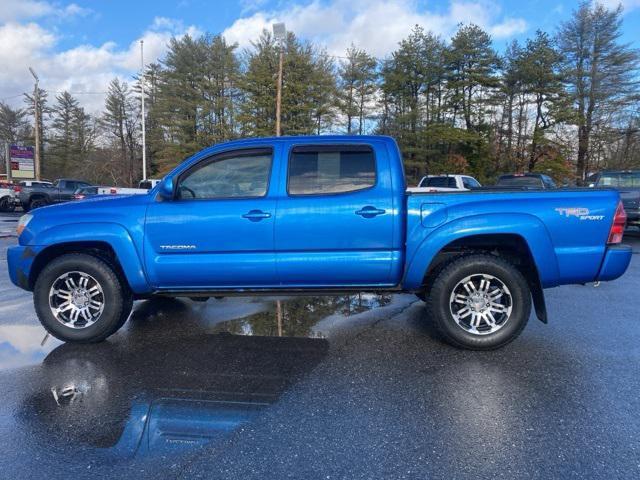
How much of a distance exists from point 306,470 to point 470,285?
241 centimetres

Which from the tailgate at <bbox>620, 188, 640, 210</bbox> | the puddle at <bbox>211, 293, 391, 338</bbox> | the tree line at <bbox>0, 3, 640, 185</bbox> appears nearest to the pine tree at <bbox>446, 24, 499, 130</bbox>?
the tree line at <bbox>0, 3, 640, 185</bbox>

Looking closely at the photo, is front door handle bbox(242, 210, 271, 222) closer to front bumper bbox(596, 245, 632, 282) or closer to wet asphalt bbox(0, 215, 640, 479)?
wet asphalt bbox(0, 215, 640, 479)

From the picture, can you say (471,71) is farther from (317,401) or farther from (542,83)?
(317,401)

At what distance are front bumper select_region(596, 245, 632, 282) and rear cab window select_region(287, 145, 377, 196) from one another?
2194 millimetres

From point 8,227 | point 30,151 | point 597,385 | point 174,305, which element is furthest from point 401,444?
point 30,151

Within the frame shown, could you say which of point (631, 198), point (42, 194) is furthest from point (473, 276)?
point (42, 194)

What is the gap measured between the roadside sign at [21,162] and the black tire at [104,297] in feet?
120

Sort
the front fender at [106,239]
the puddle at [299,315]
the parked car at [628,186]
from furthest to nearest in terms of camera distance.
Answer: the parked car at [628,186], the puddle at [299,315], the front fender at [106,239]

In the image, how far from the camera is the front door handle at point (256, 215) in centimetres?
397

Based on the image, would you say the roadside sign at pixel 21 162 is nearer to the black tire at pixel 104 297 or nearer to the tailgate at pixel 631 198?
the black tire at pixel 104 297

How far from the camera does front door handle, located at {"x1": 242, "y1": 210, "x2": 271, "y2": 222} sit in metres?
3.97

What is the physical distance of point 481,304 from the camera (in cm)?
405

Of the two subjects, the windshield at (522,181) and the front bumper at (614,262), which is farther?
the windshield at (522,181)

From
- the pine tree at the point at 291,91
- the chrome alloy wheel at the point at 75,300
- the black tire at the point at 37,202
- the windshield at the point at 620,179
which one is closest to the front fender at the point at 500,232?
the chrome alloy wheel at the point at 75,300
